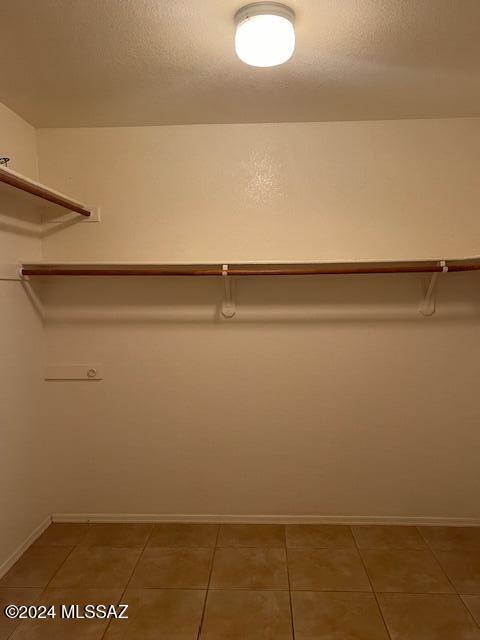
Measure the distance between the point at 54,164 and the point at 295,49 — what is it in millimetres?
1467

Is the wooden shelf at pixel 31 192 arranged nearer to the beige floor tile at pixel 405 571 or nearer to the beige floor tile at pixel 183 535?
the beige floor tile at pixel 183 535

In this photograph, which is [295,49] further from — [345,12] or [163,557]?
[163,557]

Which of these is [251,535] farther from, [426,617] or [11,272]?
[11,272]

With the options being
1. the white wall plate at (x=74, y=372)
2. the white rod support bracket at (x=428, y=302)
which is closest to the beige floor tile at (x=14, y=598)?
the white wall plate at (x=74, y=372)

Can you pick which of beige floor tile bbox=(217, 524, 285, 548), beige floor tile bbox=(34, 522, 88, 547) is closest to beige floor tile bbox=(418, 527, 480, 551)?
beige floor tile bbox=(217, 524, 285, 548)

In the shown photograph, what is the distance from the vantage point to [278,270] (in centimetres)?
227

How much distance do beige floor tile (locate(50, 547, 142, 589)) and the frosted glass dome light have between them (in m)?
2.28

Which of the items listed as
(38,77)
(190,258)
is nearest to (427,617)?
(190,258)

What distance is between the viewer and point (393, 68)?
1.77m

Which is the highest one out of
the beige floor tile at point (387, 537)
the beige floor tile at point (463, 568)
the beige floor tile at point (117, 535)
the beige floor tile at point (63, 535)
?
the beige floor tile at point (63, 535)

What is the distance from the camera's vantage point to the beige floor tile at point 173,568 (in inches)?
81.4

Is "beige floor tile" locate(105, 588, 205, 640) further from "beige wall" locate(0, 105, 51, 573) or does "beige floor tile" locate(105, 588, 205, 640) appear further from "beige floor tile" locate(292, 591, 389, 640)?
"beige wall" locate(0, 105, 51, 573)

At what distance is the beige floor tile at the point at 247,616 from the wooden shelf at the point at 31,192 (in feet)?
6.33

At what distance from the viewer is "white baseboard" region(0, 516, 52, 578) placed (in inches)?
84.6
